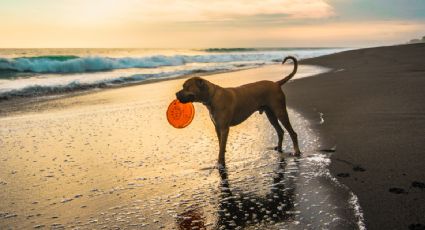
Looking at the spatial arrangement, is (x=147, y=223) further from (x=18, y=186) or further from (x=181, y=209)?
(x=18, y=186)

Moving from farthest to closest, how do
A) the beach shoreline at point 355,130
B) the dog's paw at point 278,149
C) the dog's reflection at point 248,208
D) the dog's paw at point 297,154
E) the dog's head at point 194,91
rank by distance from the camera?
the dog's paw at point 278,149
the dog's paw at point 297,154
the dog's head at point 194,91
the beach shoreline at point 355,130
the dog's reflection at point 248,208

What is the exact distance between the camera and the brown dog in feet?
19.9

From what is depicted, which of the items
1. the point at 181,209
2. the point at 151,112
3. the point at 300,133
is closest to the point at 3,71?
the point at 151,112

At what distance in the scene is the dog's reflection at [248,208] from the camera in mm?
3803

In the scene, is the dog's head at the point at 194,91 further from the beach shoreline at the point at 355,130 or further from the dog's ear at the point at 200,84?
the beach shoreline at the point at 355,130

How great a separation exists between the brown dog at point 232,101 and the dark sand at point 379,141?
2.97 ft

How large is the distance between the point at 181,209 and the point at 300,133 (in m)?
3.82

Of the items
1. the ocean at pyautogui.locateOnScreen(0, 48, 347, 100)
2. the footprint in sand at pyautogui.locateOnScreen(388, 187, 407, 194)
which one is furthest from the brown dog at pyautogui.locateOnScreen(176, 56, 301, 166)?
the ocean at pyautogui.locateOnScreen(0, 48, 347, 100)

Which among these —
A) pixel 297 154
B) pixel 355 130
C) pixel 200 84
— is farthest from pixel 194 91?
pixel 355 130

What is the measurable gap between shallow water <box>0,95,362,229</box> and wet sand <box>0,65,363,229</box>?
0.01 m

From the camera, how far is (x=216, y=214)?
13.2ft

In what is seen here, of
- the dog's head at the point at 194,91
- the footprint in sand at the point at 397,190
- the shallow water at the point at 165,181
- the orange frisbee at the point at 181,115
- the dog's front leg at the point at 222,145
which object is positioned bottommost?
the shallow water at the point at 165,181

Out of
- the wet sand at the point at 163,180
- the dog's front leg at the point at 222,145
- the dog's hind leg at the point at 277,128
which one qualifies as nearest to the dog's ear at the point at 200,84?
the dog's front leg at the point at 222,145

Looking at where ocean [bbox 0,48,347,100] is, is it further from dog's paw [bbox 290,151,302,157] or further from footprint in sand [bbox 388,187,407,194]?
footprint in sand [bbox 388,187,407,194]
